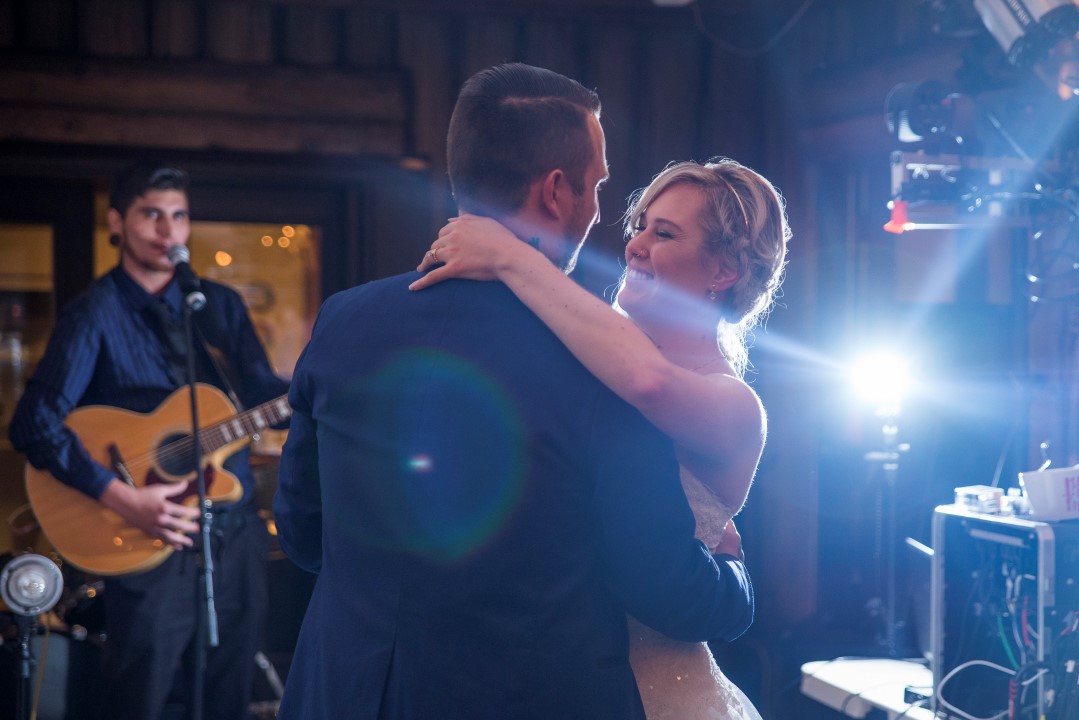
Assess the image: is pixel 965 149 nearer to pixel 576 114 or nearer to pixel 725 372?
pixel 725 372

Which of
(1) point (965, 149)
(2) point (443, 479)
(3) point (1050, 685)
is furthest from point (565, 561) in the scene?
(1) point (965, 149)

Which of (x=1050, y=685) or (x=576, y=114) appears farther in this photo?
(x=1050, y=685)

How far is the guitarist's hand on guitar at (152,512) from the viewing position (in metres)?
3.32

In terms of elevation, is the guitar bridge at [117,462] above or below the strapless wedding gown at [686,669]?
below

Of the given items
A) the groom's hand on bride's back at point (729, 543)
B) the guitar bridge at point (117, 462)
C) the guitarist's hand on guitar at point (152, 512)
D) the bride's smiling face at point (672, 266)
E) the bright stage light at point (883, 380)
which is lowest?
the guitarist's hand on guitar at point (152, 512)

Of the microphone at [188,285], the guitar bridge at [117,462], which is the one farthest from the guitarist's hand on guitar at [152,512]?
the microphone at [188,285]

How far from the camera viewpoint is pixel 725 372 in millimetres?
1665

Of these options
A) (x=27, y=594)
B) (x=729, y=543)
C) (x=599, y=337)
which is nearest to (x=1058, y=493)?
(x=729, y=543)

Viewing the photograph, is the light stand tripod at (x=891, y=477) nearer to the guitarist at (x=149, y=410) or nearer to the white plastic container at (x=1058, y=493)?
the white plastic container at (x=1058, y=493)

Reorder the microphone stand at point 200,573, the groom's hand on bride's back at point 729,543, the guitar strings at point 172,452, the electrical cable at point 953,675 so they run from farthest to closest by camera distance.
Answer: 1. the guitar strings at point 172,452
2. the microphone stand at point 200,573
3. the electrical cable at point 953,675
4. the groom's hand on bride's back at point 729,543

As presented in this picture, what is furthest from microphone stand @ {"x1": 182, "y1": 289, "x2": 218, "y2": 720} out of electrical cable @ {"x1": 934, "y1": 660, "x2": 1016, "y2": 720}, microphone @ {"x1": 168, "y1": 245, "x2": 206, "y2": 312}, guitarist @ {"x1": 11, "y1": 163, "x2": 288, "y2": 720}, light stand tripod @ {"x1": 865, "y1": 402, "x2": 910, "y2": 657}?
light stand tripod @ {"x1": 865, "y1": 402, "x2": 910, "y2": 657}

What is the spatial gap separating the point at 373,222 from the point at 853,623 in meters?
2.84

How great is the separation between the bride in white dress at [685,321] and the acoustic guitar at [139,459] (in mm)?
2028

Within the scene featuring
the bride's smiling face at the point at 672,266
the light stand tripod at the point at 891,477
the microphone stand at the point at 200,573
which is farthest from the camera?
the light stand tripod at the point at 891,477
